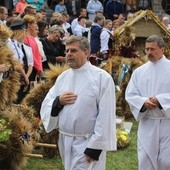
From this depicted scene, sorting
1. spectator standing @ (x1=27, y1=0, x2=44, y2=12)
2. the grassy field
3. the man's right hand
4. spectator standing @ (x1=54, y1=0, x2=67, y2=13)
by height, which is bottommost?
the grassy field

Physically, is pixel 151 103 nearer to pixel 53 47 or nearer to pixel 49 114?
pixel 49 114

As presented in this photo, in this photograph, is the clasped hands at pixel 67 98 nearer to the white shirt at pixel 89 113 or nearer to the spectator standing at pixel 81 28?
the white shirt at pixel 89 113

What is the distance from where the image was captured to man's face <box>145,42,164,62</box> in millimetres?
5796

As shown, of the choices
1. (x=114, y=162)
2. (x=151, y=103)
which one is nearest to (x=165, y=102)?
(x=151, y=103)

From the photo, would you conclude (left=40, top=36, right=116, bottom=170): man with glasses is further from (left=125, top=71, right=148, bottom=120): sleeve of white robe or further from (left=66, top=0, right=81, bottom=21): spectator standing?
(left=66, top=0, right=81, bottom=21): spectator standing

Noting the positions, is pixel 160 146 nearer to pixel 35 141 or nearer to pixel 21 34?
pixel 35 141

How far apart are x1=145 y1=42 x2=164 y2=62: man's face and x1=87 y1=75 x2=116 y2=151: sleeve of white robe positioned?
3.27ft

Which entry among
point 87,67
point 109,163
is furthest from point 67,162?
point 109,163

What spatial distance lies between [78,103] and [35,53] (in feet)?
11.3

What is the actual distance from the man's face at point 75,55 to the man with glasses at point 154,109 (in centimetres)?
105

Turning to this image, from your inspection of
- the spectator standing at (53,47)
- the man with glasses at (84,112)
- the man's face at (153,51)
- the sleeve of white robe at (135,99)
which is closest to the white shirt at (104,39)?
the spectator standing at (53,47)

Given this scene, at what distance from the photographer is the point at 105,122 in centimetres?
491

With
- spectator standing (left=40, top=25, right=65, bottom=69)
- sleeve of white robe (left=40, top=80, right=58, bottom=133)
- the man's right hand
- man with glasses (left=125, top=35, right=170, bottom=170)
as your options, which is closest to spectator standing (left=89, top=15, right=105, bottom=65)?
spectator standing (left=40, top=25, right=65, bottom=69)

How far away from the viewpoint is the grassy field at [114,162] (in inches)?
272
